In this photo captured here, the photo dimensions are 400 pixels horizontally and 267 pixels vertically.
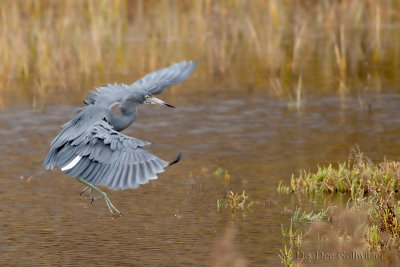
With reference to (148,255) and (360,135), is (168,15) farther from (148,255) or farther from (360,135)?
(148,255)

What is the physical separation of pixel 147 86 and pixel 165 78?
18 cm

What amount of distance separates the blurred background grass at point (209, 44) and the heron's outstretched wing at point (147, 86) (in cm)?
333

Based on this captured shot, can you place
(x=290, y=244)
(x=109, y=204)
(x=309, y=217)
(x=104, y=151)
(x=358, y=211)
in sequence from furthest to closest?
(x=109, y=204) < (x=309, y=217) < (x=358, y=211) < (x=104, y=151) < (x=290, y=244)

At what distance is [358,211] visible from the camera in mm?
6508

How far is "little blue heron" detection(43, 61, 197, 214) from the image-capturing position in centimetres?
612

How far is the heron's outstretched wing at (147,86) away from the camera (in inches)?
299

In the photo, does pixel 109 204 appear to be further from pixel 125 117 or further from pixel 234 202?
pixel 234 202

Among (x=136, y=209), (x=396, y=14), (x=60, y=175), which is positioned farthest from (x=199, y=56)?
(x=136, y=209)

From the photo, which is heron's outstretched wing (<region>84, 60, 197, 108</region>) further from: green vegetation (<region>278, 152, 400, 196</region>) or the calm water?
green vegetation (<region>278, 152, 400, 196</region>)

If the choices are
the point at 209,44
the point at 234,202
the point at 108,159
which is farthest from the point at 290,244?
the point at 209,44

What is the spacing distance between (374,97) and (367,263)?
→ 6031mm

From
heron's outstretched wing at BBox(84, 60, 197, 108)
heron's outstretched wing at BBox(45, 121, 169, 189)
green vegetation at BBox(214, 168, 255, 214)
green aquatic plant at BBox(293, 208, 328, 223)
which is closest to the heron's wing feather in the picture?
heron's outstretched wing at BBox(84, 60, 197, 108)

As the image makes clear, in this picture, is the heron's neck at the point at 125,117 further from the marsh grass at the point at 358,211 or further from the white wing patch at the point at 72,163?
the marsh grass at the point at 358,211

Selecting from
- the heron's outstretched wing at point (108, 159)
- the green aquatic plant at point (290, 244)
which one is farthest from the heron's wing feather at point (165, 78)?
the green aquatic plant at point (290, 244)
